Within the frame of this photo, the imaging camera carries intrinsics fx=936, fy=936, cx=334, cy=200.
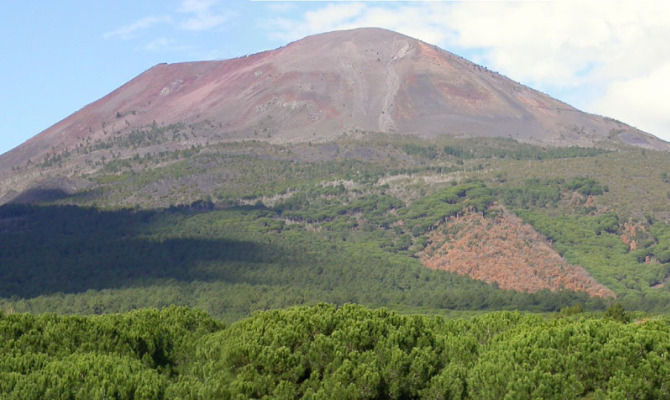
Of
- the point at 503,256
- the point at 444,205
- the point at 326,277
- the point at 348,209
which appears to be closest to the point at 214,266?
the point at 326,277

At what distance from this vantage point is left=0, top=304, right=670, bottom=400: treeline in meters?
31.6

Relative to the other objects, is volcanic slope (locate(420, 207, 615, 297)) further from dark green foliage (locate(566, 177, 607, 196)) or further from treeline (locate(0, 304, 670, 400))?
treeline (locate(0, 304, 670, 400))

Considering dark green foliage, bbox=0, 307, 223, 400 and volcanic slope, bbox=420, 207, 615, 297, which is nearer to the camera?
dark green foliage, bbox=0, 307, 223, 400

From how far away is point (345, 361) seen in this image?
33406 millimetres

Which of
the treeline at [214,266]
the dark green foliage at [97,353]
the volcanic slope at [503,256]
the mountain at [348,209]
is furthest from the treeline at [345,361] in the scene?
the volcanic slope at [503,256]

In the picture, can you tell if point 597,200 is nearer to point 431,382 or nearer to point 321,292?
point 321,292

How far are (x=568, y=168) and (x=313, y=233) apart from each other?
142 ft

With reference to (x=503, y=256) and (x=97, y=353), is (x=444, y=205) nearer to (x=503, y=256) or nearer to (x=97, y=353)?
(x=503, y=256)

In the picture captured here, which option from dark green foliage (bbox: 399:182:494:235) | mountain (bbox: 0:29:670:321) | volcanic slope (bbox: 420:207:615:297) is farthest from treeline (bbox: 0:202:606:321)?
volcanic slope (bbox: 420:207:615:297)

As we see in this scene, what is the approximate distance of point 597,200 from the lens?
5463 inches

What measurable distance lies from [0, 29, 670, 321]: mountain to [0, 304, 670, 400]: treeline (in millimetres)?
56034

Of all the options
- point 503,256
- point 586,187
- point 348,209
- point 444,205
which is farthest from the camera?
point 348,209

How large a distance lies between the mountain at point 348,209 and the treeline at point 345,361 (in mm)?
56034

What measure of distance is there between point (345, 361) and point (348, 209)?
118 metres
